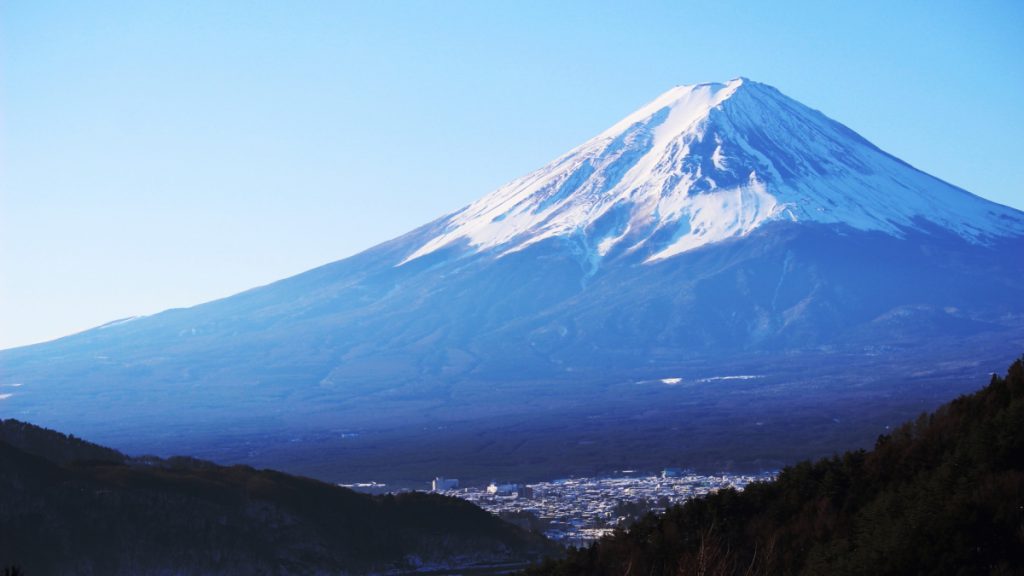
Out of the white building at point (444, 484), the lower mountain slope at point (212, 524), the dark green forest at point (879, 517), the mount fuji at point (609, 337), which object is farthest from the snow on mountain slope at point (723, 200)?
the dark green forest at point (879, 517)

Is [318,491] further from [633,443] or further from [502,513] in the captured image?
[633,443]

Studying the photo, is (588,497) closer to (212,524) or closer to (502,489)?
(502,489)

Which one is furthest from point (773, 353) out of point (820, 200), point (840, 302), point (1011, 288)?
point (820, 200)

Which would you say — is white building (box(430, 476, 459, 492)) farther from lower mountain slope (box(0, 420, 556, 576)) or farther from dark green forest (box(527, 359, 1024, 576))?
dark green forest (box(527, 359, 1024, 576))

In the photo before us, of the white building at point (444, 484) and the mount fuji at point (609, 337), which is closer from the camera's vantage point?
the white building at point (444, 484)

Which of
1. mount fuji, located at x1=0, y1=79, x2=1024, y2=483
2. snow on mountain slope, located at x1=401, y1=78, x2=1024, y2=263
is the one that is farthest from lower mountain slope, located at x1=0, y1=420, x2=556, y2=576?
snow on mountain slope, located at x1=401, y1=78, x2=1024, y2=263

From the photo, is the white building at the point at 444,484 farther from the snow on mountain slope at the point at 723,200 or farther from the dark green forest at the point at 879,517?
the snow on mountain slope at the point at 723,200
